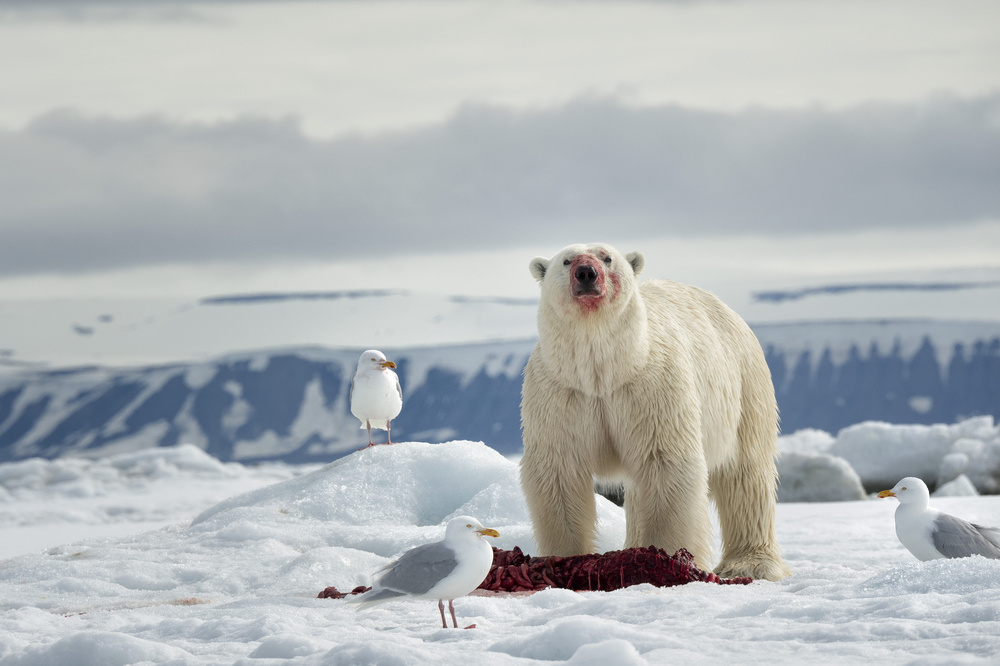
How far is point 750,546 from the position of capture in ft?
22.7

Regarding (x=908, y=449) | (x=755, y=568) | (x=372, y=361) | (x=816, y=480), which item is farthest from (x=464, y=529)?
(x=908, y=449)

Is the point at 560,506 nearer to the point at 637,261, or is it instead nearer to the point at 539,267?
the point at 539,267

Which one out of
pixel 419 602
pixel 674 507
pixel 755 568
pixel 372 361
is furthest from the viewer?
pixel 372 361

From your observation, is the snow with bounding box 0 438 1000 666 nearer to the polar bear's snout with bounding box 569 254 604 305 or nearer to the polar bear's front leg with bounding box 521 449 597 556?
the polar bear's front leg with bounding box 521 449 597 556

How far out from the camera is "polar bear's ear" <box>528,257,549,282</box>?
6.28 metres

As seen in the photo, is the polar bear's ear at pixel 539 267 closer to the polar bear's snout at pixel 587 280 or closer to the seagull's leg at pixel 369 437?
the polar bear's snout at pixel 587 280

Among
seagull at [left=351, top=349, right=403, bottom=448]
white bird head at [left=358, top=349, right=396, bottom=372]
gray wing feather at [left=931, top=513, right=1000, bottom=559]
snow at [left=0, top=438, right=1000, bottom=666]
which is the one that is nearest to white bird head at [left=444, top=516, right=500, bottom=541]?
snow at [left=0, top=438, right=1000, bottom=666]

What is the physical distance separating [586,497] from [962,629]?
9.27 ft

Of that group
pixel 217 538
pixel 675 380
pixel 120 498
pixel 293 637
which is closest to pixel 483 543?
pixel 293 637

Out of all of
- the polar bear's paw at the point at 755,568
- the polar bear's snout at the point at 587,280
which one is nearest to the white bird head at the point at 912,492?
the polar bear's paw at the point at 755,568

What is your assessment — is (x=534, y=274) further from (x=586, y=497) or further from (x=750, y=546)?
(x=750, y=546)

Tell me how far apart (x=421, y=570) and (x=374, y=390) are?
488cm

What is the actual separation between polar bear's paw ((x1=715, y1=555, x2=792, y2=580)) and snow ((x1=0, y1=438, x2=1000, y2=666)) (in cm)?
16

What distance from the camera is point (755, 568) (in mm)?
6645
